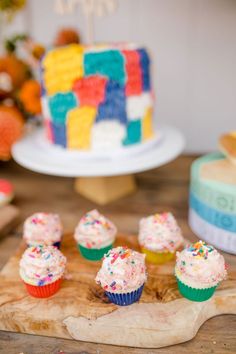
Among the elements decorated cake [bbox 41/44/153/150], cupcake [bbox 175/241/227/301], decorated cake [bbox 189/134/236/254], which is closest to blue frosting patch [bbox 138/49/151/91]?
decorated cake [bbox 41/44/153/150]

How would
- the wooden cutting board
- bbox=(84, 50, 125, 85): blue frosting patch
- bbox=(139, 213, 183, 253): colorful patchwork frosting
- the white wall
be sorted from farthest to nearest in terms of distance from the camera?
the white wall → bbox=(84, 50, 125, 85): blue frosting patch → bbox=(139, 213, 183, 253): colorful patchwork frosting → the wooden cutting board

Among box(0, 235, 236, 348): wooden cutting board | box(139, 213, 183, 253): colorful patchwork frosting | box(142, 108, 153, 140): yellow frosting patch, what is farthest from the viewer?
box(142, 108, 153, 140): yellow frosting patch

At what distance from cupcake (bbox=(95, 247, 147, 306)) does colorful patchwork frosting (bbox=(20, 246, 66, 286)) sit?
0.07m

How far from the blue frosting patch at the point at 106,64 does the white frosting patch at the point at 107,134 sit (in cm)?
9

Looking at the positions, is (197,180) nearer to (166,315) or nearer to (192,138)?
(166,315)

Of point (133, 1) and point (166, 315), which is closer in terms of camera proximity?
point (166, 315)

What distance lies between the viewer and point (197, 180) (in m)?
0.81

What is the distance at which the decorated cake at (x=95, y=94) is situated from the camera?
0.85 meters

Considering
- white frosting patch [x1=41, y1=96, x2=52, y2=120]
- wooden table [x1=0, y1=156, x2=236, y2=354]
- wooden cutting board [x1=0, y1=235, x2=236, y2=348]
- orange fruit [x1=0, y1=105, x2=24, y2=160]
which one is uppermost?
white frosting patch [x1=41, y1=96, x2=52, y2=120]

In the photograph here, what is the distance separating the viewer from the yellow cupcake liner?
727mm

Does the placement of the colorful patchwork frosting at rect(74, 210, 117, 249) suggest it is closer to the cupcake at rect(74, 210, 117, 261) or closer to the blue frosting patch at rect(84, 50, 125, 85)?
the cupcake at rect(74, 210, 117, 261)

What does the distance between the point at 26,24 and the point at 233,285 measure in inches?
38.7

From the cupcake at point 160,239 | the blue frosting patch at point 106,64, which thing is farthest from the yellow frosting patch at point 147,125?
the cupcake at point 160,239

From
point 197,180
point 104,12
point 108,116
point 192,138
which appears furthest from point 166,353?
point 104,12
